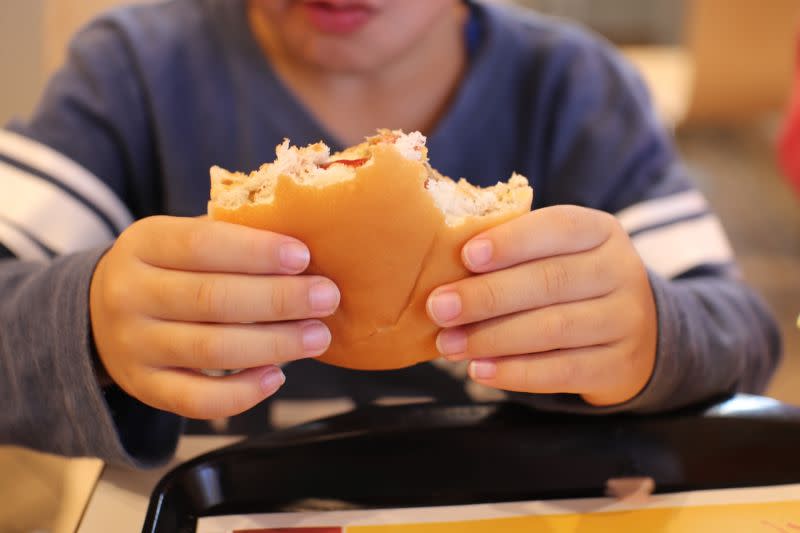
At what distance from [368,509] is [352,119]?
58cm

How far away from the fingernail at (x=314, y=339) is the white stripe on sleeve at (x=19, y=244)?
42cm

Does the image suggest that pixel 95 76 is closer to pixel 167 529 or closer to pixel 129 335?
pixel 129 335

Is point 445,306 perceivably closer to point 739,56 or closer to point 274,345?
point 274,345

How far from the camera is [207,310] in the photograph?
20.6 inches

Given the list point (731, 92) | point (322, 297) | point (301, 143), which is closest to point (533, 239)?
point (322, 297)

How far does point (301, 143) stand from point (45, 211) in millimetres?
315

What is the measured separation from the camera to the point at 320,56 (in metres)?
0.88

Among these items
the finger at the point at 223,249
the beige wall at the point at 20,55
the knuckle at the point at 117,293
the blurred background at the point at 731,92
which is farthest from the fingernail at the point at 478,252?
the beige wall at the point at 20,55

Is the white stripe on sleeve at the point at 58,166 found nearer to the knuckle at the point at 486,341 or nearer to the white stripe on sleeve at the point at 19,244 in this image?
the white stripe on sleeve at the point at 19,244

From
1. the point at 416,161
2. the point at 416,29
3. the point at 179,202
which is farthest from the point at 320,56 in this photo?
the point at 416,161

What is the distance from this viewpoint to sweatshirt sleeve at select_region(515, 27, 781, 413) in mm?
666

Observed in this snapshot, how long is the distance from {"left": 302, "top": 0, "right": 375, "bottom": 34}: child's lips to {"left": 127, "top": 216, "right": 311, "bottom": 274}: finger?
0.38 m

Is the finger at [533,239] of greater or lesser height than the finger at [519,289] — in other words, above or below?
above

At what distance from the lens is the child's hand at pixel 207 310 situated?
0.51 metres
